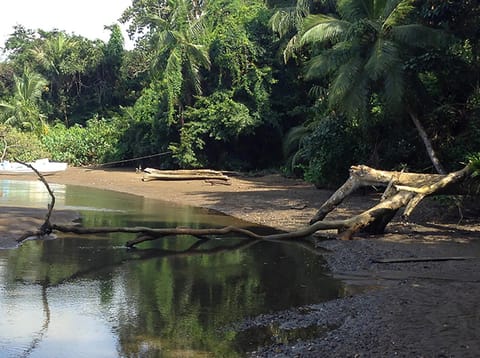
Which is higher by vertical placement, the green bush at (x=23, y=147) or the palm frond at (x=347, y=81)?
the palm frond at (x=347, y=81)

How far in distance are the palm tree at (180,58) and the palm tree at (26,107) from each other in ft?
51.2

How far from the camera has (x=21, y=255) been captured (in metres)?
12.2

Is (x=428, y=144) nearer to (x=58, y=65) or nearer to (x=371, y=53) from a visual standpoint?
(x=371, y=53)

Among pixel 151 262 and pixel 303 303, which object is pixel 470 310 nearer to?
pixel 303 303

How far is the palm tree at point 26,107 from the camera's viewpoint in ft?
146

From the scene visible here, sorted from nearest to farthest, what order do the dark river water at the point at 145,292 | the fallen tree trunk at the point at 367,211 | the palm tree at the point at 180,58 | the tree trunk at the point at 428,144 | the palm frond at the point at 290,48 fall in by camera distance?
1. the dark river water at the point at 145,292
2. the fallen tree trunk at the point at 367,211
3. the tree trunk at the point at 428,144
4. the palm frond at the point at 290,48
5. the palm tree at the point at 180,58

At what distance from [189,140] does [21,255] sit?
21.4 m

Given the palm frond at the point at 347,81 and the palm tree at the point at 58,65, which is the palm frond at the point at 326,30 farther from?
the palm tree at the point at 58,65

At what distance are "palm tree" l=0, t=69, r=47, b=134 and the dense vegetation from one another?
120mm

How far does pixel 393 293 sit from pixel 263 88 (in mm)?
25301

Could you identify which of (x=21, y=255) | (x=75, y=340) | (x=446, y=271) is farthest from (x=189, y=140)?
(x=75, y=340)

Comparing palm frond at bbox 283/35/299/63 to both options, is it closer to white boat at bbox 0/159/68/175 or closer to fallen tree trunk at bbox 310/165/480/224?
white boat at bbox 0/159/68/175

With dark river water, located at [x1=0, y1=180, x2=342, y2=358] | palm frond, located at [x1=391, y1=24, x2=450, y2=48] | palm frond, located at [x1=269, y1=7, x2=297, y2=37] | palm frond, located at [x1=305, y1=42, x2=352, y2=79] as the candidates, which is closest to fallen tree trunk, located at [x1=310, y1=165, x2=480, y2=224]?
dark river water, located at [x1=0, y1=180, x2=342, y2=358]

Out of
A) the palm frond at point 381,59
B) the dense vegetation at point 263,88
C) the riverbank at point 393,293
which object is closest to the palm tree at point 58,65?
the dense vegetation at point 263,88
